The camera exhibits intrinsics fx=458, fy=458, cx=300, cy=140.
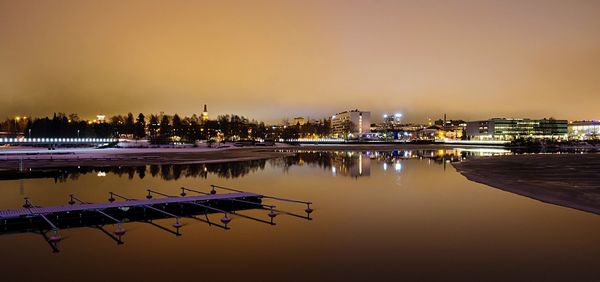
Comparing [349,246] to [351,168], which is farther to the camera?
[351,168]

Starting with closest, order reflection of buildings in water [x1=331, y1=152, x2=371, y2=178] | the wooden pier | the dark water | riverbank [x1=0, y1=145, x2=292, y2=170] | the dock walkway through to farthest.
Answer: the dark water → the wooden pier → the dock walkway → reflection of buildings in water [x1=331, y1=152, x2=371, y2=178] → riverbank [x1=0, y1=145, x2=292, y2=170]

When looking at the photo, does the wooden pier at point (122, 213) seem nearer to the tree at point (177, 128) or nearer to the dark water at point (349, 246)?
the dark water at point (349, 246)

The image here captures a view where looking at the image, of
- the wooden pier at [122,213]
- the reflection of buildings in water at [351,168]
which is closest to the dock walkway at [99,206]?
the wooden pier at [122,213]

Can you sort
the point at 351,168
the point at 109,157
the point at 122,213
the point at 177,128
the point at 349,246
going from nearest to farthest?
the point at 349,246
the point at 122,213
the point at 351,168
the point at 109,157
the point at 177,128

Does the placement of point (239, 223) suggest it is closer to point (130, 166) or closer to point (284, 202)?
point (284, 202)

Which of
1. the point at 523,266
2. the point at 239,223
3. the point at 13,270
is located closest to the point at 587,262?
the point at 523,266

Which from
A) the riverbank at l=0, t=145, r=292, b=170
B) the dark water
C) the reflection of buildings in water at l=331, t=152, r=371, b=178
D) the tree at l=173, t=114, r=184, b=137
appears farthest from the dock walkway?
the tree at l=173, t=114, r=184, b=137

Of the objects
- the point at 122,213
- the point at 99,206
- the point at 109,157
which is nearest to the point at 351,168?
the point at 122,213

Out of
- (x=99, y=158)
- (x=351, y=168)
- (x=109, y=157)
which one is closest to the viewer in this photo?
(x=351, y=168)

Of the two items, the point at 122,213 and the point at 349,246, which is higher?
the point at 122,213

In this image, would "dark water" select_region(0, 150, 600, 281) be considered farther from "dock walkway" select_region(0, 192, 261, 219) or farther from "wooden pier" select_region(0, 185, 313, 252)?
"dock walkway" select_region(0, 192, 261, 219)

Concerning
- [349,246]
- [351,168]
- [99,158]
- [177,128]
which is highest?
[177,128]

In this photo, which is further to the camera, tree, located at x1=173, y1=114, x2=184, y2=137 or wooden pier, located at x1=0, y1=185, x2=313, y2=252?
tree, located at x1=173, y1=114, x2=184, y2=137

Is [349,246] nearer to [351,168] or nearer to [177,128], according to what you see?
[351,168]
